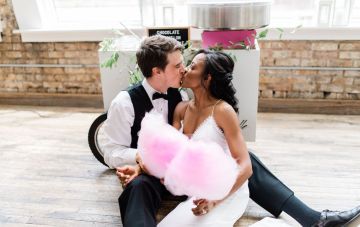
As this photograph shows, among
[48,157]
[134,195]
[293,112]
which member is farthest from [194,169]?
[293,112]

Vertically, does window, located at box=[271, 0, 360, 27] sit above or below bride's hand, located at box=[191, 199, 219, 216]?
above

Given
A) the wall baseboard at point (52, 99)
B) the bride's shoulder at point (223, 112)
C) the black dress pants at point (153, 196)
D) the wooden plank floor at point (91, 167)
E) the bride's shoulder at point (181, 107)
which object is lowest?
the wooden plank floor at point (91, 167)

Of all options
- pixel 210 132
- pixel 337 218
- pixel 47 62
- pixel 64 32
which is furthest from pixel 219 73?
pixel 47 62

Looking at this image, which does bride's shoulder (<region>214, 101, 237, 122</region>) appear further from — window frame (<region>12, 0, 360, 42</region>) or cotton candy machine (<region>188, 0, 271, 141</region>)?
Answer: window frame (<region>12, 0, 360, 42</region>)

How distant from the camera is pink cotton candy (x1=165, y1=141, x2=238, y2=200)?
1.42 m

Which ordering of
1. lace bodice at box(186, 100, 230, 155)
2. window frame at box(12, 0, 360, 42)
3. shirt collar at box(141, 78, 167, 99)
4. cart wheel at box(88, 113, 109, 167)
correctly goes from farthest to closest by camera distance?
window frame at box(12, 0, 360, 42), cart wheel at box(88, 113, 109, 167), shirt collar at box(141, 78, 167, 99), lace bodice at box(186, 100, 230, 155)

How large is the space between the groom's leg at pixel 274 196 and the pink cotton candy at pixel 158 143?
19.7 inches

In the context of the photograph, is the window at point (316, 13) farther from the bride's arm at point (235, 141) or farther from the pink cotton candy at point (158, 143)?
the pink cotton candy at point (158, 143)

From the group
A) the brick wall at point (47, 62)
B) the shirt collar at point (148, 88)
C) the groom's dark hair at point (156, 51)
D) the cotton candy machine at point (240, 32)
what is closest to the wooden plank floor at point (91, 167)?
the brick wall at point (47, 62)

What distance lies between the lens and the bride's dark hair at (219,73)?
5.44ft

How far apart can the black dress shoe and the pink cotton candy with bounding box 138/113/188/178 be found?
72 centimetres

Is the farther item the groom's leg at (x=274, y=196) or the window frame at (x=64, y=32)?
the window frame at (x=64, y=32)

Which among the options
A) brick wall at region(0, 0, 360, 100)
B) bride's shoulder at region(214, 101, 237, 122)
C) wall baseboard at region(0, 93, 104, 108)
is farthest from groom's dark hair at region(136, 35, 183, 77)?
wall baseboard at region(0, 93, 104, 108)

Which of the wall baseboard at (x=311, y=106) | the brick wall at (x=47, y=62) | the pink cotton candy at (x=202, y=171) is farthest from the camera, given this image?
the brick wall at (x=47, y=62)
